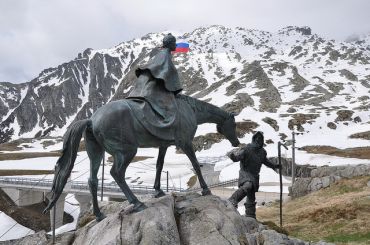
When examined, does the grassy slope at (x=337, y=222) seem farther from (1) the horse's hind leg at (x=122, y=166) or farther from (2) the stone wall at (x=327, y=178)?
(2) the stone wall at (x=327, y=178)

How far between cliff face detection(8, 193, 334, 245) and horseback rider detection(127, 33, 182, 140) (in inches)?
76.1

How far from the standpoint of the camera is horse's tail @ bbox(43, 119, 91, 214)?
10.4 m

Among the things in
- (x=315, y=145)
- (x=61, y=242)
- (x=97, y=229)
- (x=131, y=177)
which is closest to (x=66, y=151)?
(x=97, y=229)

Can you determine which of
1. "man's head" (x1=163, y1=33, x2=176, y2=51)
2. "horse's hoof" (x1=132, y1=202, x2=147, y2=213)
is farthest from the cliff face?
"man's head" (x1=163, y1=33, x2=176, y2=51)

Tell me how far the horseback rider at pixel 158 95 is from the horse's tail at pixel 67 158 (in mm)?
1460

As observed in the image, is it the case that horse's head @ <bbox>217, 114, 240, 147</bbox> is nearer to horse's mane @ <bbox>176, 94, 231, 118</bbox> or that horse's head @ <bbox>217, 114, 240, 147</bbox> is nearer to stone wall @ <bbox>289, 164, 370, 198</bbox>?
horse's mane @ <bbox>176, 94, 231, 118</bbox>

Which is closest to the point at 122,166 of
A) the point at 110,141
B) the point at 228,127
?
the point at 110,141

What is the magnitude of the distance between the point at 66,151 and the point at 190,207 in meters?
3.55

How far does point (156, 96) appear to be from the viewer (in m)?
Answer: 11.2

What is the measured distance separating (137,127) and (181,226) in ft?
9.13

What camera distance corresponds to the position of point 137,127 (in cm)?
1064

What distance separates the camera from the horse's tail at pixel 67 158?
10391 mm

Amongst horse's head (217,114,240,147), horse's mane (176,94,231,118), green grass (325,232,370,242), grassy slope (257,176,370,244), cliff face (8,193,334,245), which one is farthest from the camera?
grassy slope (257,176,370,244)

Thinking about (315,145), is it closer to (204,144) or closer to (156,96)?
(204,144)
